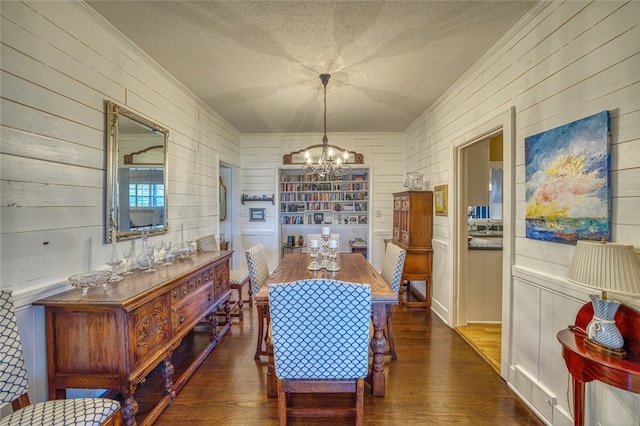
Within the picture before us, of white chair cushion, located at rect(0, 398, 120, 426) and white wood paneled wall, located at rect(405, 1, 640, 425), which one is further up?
white wood paneled wall, located at rect(405, 1, 640, 425)

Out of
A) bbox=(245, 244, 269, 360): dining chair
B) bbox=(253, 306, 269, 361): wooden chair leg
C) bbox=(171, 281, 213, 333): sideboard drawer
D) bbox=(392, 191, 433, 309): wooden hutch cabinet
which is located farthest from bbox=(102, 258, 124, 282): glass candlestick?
bbox=(392, 191, 433, 309): wooden hutch cabinet

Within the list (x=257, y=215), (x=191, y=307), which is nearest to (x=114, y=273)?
(x=191, y=307)

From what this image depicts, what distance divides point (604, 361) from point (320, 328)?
4.20 feet

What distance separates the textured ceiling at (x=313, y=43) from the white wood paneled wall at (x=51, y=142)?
1.07 ft

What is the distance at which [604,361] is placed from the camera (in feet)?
4.07

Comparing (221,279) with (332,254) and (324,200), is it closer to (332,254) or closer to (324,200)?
(332,254)

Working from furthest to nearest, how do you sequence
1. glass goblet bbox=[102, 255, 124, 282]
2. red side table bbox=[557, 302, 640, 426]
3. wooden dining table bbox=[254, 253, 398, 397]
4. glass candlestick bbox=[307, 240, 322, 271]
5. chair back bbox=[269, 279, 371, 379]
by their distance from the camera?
1. glass candlestick bbox=[307, 240, 322, 271]
2. wooden dining table bbox=[254, 253, 398, 397]
3. glass goblet bbox=[102, 255, 124, 282]
4. chair back bbox=[269, 279, 371, 379]
5. red side table bbox=[557, 302, 640, 426]

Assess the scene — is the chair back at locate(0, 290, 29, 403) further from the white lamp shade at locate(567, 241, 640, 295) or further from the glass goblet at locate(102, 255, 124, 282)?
the white lamp shade at locate(567, 241, 640, 295)

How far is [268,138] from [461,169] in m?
3.60

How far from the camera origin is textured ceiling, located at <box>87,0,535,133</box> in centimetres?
204

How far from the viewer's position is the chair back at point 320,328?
1576mm

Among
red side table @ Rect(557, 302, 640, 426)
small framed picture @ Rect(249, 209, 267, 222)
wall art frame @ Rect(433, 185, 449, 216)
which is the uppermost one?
wall art frame @ Rect(433, 185, 449, 216)

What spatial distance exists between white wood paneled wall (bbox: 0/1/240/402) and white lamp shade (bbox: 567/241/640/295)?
2.81m

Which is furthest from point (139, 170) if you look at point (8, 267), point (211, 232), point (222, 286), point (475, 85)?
point (475, 85)
